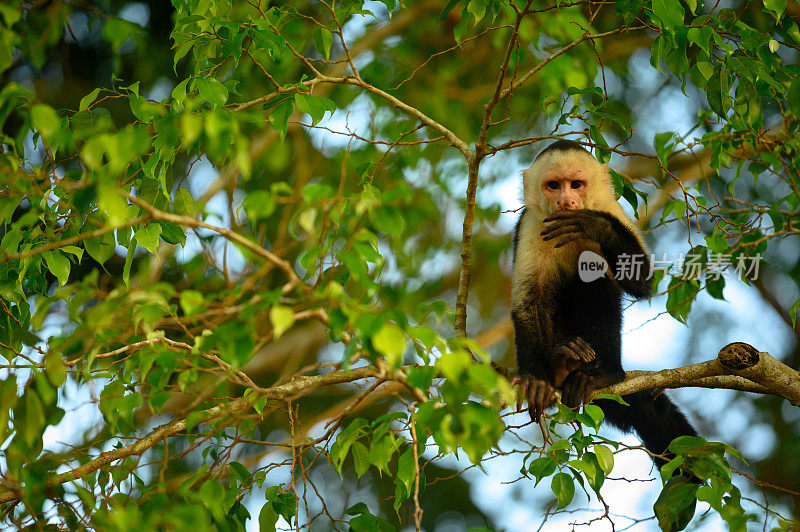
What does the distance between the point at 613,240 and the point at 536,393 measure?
77 centimetres

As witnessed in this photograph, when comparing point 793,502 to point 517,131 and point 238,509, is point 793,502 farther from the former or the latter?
point 238,509

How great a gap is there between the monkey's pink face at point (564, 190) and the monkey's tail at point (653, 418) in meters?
0.95

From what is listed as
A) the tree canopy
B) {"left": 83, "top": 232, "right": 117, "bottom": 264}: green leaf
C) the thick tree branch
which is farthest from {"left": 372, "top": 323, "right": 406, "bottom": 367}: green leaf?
the thick tree branch

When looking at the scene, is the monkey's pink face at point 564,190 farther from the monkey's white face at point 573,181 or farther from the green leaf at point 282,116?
the green leaf at point 282,116

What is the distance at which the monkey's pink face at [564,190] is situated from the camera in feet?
11.7

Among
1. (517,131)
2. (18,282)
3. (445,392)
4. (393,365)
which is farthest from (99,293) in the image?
(517,131)

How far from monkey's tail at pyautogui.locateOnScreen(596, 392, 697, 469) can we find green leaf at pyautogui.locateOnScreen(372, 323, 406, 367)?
7.03 feet

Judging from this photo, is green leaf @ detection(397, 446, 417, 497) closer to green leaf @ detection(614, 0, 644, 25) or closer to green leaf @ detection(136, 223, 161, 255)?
green leaf @ detection(136, 223, 161, 255)

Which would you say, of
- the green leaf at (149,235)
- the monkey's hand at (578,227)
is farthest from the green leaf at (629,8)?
the green leaf at (149,235)

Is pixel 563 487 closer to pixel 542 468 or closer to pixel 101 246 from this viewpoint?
pixel 542 468

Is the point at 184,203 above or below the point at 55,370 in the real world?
above

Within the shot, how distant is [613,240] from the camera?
331cm

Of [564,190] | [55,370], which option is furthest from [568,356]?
[55,370]

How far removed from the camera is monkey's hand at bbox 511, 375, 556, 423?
3229 mm
